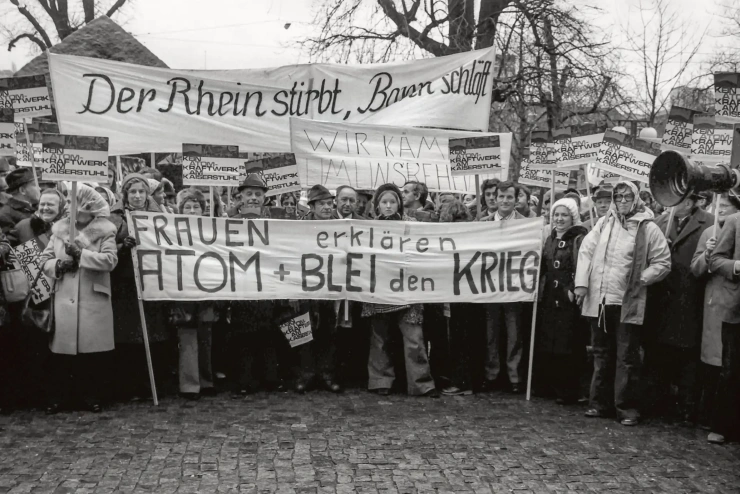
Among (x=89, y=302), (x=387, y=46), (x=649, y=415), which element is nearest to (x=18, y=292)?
(x=89, y=302)

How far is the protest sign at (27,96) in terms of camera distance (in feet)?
29.1

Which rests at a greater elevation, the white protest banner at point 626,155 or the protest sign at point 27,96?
the protest sign at point 27,96

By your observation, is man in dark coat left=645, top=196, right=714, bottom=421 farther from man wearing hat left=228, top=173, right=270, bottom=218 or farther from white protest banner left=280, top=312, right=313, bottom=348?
man wearing hat left=228, top=173, right=270, bottom=218

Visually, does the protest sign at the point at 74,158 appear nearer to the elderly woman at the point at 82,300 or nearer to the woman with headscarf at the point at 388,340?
the elderly woman at the point at 82,300

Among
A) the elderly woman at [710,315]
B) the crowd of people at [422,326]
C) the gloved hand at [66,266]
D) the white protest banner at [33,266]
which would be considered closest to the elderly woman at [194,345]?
the crowd of people at [422,326]

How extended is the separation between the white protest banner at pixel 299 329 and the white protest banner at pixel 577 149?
294 centimetres

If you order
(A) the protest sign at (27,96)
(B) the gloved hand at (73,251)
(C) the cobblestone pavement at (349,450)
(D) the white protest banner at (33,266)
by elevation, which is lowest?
(C) the cobblestone pavement at (349,450)

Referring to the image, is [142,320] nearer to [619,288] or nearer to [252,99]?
[252,99]

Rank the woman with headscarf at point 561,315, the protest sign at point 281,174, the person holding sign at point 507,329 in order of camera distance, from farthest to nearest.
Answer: the protest sign at point 281,174 → the person holding sign at point 507,329 → the woman with headscarf at point 561,315

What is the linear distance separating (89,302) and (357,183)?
122 inches

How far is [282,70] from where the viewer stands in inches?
347

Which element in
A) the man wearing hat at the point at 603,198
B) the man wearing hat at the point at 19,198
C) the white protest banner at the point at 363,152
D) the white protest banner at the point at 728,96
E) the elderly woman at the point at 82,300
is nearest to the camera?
the white protest banner at the point at 728,96

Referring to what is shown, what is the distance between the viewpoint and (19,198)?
26.3ft

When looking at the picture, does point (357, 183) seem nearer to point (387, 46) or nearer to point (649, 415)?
point (649, 415)
